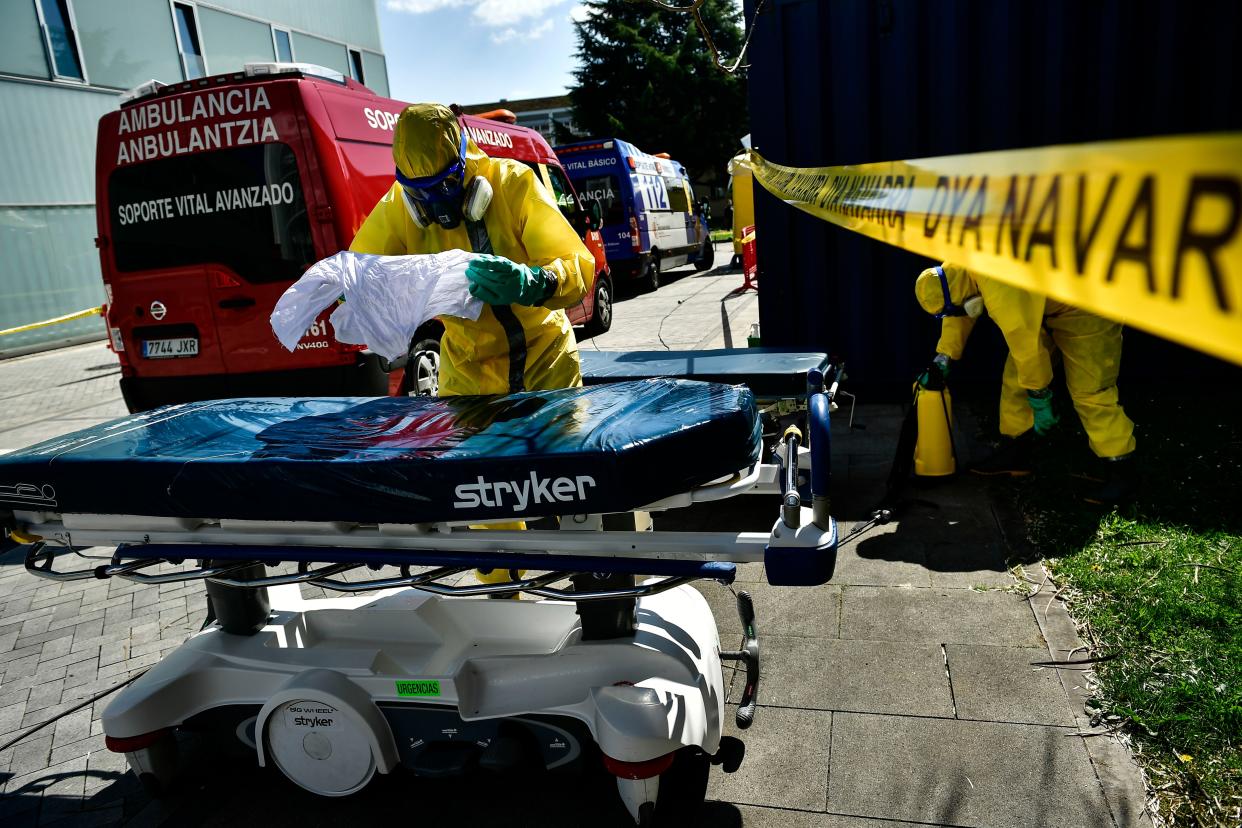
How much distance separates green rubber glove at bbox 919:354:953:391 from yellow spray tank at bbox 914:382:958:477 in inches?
0.8

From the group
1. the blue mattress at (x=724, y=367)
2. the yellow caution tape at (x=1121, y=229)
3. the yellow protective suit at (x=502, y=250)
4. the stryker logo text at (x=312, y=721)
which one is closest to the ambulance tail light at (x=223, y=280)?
the blue mattress at (x=724, y=367)

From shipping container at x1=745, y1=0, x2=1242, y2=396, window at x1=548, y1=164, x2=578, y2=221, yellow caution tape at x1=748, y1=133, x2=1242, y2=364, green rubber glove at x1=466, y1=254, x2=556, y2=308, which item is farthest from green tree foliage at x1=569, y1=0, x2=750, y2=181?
yellow caution tape at x1=748, y1=133, x2=1242, y2=364

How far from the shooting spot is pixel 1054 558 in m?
3.84

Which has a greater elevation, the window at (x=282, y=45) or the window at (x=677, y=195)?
the window at (x=282, y=45)

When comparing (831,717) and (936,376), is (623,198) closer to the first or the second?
(936,376)

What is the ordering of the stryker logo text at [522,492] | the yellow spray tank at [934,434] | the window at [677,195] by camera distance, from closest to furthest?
1. the stryker logo text at [522,492]
2. the yellow spray tank at [934,434]
3. the window at [677,195]

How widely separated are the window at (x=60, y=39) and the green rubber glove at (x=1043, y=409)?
18041 mm

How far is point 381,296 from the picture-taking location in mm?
2639

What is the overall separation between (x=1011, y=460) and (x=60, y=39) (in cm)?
1827

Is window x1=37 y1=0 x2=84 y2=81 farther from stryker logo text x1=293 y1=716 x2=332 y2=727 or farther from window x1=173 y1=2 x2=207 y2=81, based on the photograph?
stryker logo text x1=293 y1=716 x2=332 y2=727

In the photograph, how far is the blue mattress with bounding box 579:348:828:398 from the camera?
447 cm

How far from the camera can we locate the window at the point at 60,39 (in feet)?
51.0

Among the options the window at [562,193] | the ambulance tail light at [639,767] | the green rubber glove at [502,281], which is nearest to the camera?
the ambulance tail light at [639,767]

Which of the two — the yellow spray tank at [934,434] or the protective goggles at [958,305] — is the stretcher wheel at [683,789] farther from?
the protective goggles at [958,305]
